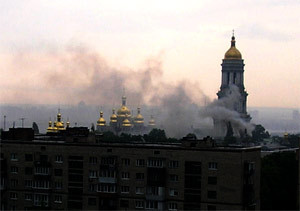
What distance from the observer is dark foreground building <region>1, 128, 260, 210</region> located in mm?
66000

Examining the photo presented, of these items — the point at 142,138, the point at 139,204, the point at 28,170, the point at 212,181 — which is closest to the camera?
the point at 212,181

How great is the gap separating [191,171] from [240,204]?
15.0 ft

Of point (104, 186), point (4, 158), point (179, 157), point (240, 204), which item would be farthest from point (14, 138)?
point (240, 204)

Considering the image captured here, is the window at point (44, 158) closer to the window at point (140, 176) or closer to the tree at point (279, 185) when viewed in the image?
the window at point (140, 176)

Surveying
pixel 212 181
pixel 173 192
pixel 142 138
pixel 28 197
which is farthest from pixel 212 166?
pixel 142 138

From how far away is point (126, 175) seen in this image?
69.2 metres

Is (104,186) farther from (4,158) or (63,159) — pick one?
(4,158)

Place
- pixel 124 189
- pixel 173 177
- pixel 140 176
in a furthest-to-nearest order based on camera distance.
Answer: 1. pixel 124 189
2. pixel 140 176
3. pixel 173 177

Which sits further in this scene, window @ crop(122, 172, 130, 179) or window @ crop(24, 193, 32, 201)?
window @ crop(24, 193, 32, 201)

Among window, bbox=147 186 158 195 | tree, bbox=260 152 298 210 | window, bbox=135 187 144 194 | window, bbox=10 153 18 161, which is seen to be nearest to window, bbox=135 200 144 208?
window, bbox=135 187 144 194

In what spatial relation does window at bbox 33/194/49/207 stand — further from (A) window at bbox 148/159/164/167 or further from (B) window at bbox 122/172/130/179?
(A) window at bbox 148/159/164/167

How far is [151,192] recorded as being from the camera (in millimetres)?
67812

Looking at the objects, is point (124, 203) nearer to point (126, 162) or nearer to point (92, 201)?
point (92, 201)

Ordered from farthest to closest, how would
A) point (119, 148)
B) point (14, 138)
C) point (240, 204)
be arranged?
point (14, 138) → point (119, 148) → point (240, 204)
